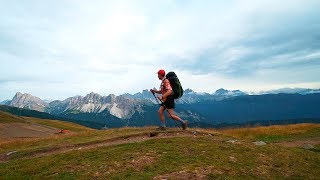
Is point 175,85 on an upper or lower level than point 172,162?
upper

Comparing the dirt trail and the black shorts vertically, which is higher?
the black shorts

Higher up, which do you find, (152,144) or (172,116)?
(172,116)

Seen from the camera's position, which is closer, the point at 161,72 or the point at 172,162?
the point at 172,162

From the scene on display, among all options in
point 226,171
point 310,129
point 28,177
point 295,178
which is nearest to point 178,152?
point 226,171

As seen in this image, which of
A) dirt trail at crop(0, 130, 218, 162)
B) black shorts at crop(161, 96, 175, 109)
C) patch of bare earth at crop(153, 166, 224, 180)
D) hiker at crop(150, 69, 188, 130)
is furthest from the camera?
black shorts at crop(161, 96, 175, 109)

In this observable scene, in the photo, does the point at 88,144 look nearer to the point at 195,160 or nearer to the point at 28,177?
the point at 28,177

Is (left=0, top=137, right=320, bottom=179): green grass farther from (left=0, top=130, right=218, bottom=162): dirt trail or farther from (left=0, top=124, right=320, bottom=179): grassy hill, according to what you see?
(left=0, top=130, right=218, bottom=162): dirt trail

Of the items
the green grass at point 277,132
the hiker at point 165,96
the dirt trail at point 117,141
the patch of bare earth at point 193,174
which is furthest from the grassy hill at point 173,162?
the green grass at point 277,132

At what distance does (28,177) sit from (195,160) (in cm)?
824

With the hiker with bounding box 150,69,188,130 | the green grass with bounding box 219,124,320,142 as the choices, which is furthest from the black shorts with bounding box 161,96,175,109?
the green grass with bounding box 219,124,320,142

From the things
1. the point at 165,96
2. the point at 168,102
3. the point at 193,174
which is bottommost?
the point at 193,174

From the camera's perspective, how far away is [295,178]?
54.6ft

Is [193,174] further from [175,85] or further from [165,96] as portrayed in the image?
[175,85]

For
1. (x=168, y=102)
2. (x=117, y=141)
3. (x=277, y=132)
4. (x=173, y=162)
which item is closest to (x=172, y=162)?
(x=173, y=162)
